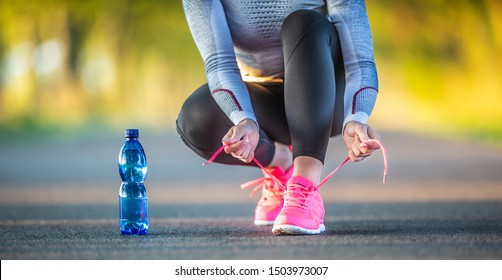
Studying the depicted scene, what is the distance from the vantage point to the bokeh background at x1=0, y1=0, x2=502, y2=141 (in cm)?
2289

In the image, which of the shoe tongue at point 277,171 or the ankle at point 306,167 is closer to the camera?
the ankle at point 306,167

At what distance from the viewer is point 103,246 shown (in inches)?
117

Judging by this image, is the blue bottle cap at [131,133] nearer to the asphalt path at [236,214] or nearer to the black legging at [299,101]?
the black legging at [299,101]

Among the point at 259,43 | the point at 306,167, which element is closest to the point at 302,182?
the point at 306,167

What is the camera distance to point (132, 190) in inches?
141

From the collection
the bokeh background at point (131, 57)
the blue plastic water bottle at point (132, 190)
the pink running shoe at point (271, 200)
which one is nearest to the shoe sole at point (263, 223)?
the pink running shoe at point (271, 200)

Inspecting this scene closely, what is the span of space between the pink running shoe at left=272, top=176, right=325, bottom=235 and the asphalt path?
0.23 feet

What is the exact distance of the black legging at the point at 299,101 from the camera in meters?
3.21

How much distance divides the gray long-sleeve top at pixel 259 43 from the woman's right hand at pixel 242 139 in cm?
9

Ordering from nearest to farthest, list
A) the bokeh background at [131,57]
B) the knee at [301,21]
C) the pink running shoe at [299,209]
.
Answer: the pink running shoe at [299,209] < the knee at [301,21] < the bokeh background at [131,57]

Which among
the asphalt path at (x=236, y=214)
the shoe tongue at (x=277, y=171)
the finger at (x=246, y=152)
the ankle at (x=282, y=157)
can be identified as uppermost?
the finger at (x=246, y=152)

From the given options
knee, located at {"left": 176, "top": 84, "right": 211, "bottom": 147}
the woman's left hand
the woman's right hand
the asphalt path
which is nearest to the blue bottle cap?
knee, located at {"left": 176, "top": 84, "right": 211, "bottom": 147}

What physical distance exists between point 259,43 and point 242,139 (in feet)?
2.24

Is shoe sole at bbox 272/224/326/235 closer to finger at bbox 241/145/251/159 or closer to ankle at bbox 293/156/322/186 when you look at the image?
ankle at bbox 293/156/322/186
